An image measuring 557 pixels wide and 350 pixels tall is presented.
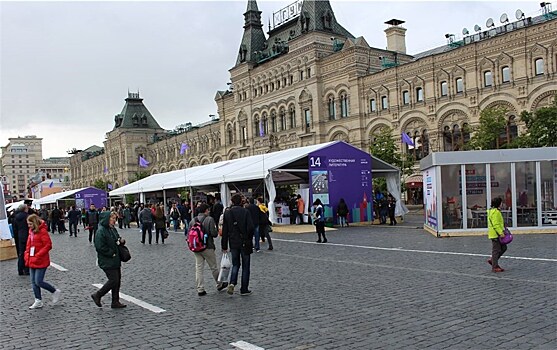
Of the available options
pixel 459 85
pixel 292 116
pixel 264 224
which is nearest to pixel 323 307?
pixel 264 224

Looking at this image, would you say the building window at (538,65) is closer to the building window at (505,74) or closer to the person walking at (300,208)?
the building window at (505,74)

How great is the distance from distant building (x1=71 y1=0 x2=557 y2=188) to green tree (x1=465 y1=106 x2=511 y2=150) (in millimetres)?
2222

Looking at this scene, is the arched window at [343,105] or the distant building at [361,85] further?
the arched window at [343,105]

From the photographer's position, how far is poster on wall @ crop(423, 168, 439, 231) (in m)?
19.0

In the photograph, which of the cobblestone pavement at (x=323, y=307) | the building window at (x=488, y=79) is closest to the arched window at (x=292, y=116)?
the building window at (x=488, y=79)

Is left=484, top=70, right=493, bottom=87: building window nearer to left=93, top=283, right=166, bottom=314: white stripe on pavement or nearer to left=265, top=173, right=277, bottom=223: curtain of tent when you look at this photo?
left=265, top=173, right=277, bottom=223: curtain of tent

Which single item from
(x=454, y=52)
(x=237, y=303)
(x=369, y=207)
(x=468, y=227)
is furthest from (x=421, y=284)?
(x=454, y=52)

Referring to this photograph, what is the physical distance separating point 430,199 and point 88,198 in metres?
39.0

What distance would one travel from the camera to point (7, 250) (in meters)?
18.0

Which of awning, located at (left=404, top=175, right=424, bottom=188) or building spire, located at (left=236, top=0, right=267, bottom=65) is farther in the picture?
building spire, located at (left=236, top=0, right=267, bottom=65)

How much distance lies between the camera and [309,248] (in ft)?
54.1

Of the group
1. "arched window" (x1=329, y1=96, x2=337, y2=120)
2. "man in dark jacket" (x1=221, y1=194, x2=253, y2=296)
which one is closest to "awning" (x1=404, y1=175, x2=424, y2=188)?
"arched window" (x1=329, y1=96, x2=337, y2=120)

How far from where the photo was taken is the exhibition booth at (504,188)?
18.1 meters

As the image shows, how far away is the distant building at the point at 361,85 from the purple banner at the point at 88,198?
58.7 feet
